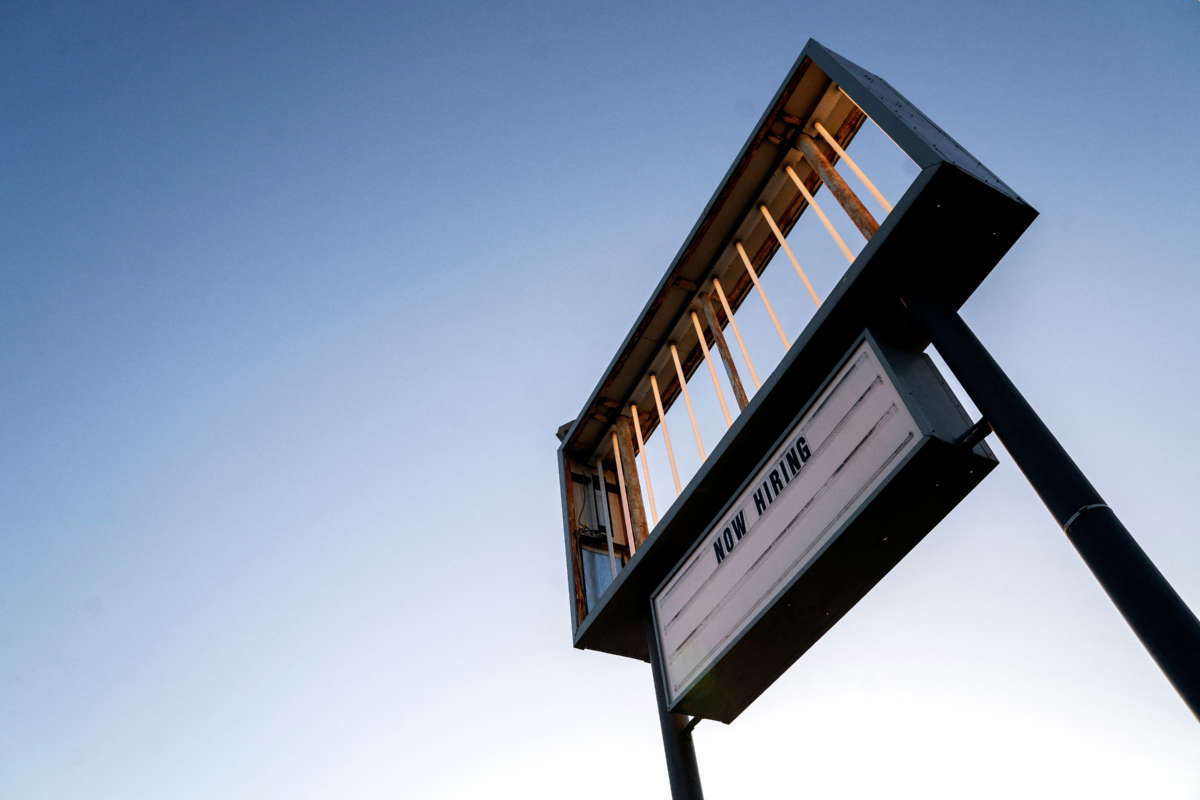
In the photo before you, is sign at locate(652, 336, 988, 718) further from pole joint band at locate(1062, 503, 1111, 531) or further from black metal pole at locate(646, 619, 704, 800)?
pole joint band at locate(1062, 503, 1111, 531)

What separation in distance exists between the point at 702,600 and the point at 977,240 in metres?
3.45

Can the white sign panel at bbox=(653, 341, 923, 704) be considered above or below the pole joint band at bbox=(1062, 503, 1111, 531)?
above

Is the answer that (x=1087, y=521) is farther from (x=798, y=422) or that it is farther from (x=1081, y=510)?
(x=798, y=422)

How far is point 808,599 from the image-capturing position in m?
5.86

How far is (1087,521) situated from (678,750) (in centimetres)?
391

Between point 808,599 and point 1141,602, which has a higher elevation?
point 808,599

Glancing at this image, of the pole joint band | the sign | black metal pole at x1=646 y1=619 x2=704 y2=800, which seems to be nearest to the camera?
the pole joint band

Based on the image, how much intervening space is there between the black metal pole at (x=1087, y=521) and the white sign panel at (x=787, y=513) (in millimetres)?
485

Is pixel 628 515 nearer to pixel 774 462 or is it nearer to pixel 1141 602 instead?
pixel 774 462

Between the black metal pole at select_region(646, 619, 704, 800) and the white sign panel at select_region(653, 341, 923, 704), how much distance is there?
0.23 metres

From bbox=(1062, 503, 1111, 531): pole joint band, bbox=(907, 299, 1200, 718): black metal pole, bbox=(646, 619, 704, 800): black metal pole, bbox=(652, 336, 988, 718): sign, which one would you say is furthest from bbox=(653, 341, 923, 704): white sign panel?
bbox=(1062, 503, 1111, 531): pole joint band

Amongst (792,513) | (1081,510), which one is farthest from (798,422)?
(1081,510)

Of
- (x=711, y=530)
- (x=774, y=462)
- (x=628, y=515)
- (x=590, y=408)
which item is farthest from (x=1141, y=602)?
(x=590, y=408)

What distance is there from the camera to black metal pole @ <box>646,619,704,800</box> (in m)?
6.39
